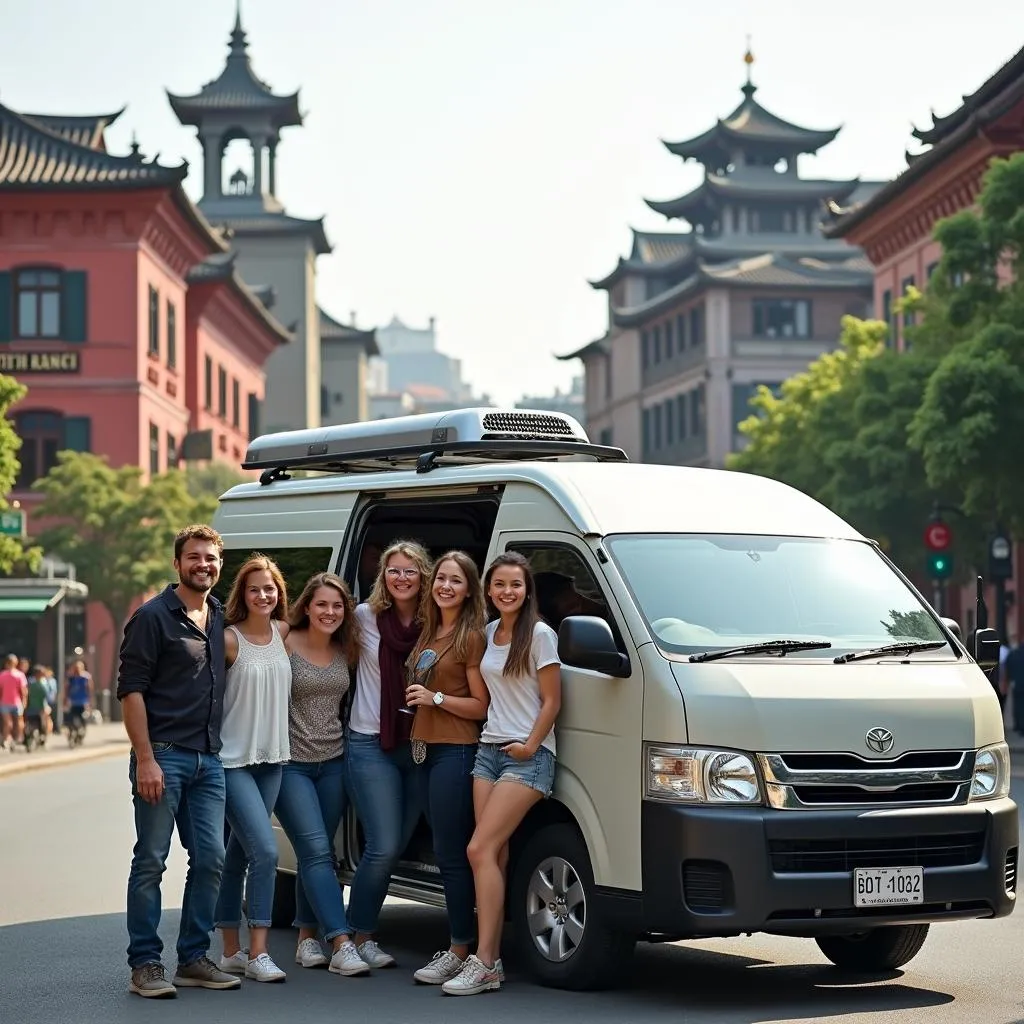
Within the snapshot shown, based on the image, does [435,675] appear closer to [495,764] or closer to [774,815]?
[495,764]

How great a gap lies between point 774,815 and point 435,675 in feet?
5.74

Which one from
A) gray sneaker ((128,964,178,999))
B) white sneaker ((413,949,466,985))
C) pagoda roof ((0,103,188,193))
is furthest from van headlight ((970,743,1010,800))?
pagoda roof ((0,103,188,193))

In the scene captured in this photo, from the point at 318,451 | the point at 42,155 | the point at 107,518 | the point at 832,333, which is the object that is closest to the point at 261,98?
the point at 832,333

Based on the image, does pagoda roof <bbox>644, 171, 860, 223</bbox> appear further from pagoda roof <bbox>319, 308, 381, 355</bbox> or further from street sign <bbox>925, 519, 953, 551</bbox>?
street sign <bbox>925, 519, 953, 551</bbox>

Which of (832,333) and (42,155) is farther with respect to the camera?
(832,333)

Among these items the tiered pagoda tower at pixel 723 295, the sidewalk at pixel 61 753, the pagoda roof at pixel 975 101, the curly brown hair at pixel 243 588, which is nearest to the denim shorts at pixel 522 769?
the curly brown hair at pixel 243 588

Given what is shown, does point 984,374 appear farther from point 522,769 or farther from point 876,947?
point 522,769

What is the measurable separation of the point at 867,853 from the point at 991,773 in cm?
83

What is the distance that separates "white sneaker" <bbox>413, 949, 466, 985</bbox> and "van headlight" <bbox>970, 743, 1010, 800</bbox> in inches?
91.3

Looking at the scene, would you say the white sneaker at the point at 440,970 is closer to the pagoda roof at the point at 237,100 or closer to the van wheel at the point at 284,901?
the van wheel at the point at 284,901

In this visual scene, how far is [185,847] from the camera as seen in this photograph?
9.72m

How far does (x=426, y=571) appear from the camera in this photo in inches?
405

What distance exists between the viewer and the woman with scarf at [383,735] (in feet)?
33.4

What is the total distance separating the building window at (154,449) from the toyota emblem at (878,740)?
157 feet
